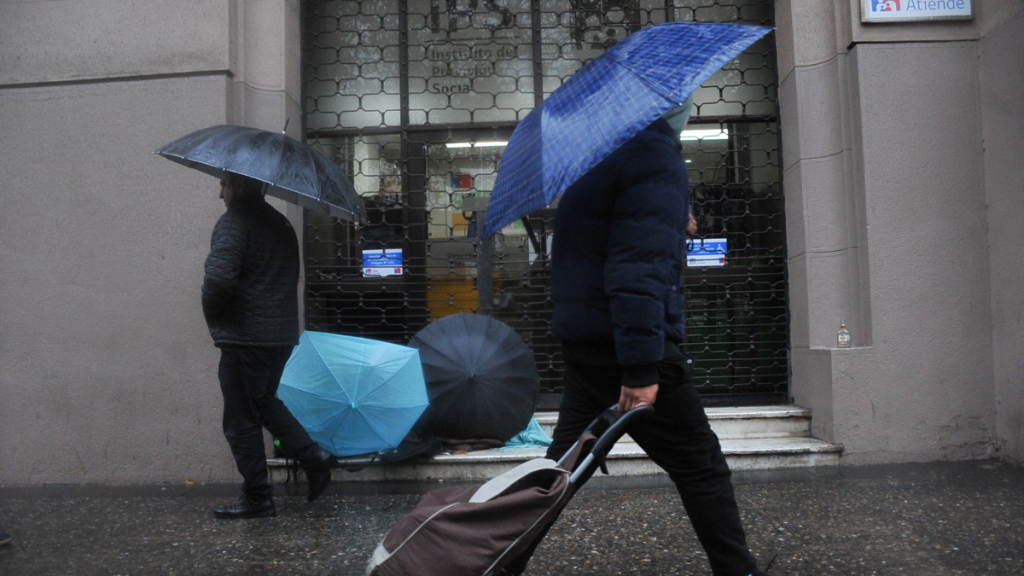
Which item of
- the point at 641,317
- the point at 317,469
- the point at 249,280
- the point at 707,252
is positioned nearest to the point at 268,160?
the point at 249,280

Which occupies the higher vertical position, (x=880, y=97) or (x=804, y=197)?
(x=880, y=97)

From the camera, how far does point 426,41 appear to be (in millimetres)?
7016

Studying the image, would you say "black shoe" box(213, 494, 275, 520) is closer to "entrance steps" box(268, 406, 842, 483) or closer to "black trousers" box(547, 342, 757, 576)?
"entrance steps" box(268, 406, 842, 483)

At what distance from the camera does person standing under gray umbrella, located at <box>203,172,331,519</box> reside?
172 inches

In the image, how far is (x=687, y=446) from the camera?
9.12 feet

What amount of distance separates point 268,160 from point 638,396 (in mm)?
2483

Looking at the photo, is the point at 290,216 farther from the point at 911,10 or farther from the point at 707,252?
the point at 911,10

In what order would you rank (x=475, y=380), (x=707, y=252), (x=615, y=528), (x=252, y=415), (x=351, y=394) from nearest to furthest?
(x=615, y=528)
(x=252, y=415)
(x=351, y=394)
(x=475, y=380)
(x=707, y=252)

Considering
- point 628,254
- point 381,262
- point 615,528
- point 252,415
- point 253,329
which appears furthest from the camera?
point 381,262

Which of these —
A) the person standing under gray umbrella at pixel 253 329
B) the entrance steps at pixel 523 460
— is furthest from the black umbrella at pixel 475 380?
the person standing under gray umbrella at pixel 253 329

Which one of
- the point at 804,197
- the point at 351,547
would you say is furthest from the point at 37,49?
the point at 804,197

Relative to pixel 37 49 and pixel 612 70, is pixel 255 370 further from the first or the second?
pixel 37 49

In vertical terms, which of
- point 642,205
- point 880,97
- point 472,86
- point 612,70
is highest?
point 472,86

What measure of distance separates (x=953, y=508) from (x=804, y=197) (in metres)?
2.51
